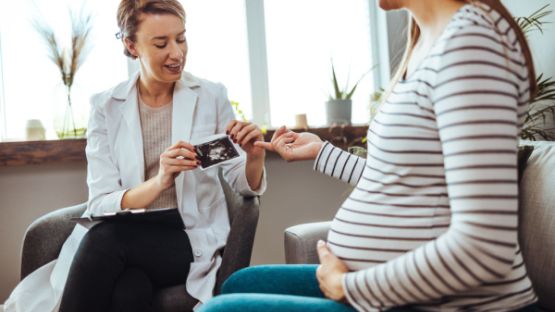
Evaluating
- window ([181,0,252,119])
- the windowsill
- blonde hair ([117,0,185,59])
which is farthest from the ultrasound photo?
window ([181,0,252,119])

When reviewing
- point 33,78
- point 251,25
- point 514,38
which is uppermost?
point 251,25

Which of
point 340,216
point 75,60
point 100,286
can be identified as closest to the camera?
point 340,216

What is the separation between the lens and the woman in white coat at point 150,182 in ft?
4.73

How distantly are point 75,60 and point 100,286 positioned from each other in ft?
4.53

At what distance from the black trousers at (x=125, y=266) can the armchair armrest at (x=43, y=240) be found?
27 centimetres

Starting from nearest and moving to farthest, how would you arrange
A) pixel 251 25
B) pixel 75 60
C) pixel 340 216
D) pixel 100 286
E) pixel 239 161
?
pixel 340 216, pixel 100 286, pixel 239 161, pixel 75 60, pixel 251 25

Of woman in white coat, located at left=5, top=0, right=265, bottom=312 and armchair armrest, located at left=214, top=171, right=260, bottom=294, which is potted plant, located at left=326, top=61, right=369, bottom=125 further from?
armchair armrest, located at left=214, top=171, right=260, bottom=294

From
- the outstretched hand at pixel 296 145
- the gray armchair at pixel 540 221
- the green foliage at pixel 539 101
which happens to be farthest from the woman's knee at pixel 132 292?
the green foliage at pixel 539 101

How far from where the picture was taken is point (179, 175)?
1.80 metres

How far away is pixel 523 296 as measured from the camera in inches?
29.7

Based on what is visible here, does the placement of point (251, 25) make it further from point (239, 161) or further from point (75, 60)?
point (239, 161)

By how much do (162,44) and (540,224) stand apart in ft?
4.26

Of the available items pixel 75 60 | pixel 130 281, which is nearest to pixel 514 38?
pixel 130 281

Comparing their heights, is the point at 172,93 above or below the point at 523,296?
above
